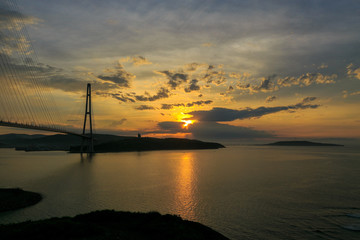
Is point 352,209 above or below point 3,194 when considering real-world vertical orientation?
below

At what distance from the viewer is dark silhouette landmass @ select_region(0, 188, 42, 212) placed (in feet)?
72.6

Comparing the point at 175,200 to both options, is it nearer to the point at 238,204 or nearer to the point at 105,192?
the point at 238,204

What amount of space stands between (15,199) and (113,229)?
1478 cm

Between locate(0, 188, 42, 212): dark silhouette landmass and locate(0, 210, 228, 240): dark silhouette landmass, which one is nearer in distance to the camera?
locate(0, 210, 228, 240): dark silhouette landmass

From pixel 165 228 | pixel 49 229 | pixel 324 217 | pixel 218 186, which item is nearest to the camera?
pixel 49 229

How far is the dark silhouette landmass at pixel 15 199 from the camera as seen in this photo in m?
22.1

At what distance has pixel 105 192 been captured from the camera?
3139 cm

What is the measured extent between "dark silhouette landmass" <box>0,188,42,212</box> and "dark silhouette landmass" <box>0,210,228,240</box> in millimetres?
8480

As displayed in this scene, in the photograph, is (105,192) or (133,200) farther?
(105,192)

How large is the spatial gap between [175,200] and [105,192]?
1008 cm

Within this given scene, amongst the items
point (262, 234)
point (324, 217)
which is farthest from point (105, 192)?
point (324, 217)

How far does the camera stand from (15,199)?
24250mm

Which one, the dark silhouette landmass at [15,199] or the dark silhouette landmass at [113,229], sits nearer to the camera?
the dark silhouette landmass at [113,229]

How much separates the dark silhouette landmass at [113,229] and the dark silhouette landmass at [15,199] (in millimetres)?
8480
